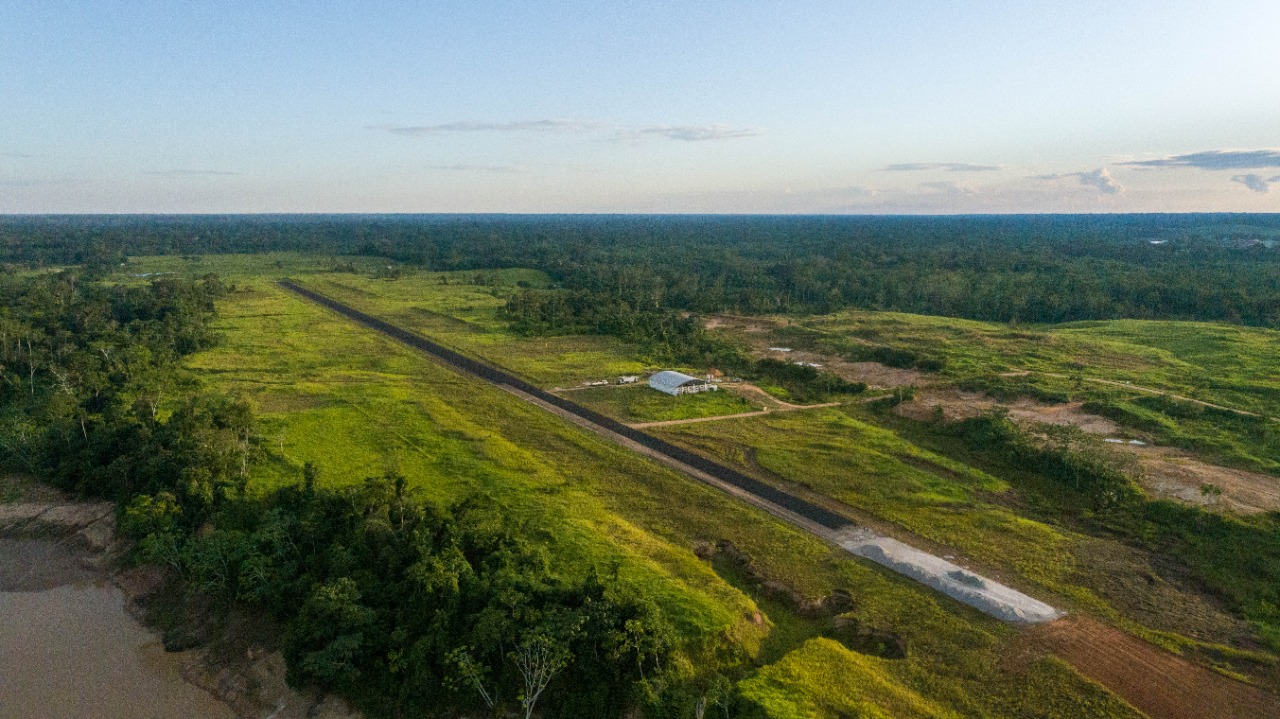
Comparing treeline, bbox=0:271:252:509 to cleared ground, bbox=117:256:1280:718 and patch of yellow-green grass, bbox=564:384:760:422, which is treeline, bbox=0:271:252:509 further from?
patch of yellow-green grass, bbox=564:384:760:422

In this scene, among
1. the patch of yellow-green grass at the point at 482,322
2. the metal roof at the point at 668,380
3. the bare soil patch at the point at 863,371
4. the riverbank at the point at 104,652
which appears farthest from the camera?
the patch of yellow-green grass at the point at 482,322

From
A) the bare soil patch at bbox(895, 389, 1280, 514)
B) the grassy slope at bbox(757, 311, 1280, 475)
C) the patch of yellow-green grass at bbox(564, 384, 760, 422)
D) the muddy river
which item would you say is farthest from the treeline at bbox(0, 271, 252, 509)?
the grassy slope at bbox(757, 311, 1280, 475)

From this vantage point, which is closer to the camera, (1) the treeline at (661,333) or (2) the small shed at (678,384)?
(2) the small shed at (678,384)

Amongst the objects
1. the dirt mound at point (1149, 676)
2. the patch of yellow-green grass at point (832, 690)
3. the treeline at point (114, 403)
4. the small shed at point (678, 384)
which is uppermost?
the treeline at point (114, 403)

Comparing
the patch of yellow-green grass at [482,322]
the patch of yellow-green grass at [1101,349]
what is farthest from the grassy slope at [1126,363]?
the patch of yellow-green grass at [482,322]

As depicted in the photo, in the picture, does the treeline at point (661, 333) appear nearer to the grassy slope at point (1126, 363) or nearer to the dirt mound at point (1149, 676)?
the grassy slope at point (1126, 363)

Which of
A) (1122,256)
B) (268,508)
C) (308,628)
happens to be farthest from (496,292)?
(1122,256)

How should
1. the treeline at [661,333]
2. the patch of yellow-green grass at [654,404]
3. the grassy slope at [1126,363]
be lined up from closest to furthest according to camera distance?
the grassy slope at [1126,363] < the patch of yellow-green grass at [654,404] < the treeline at [661,333]
